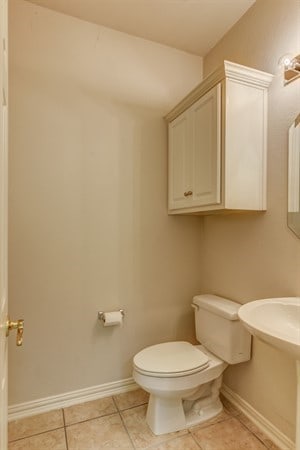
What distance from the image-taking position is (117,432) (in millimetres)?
1542

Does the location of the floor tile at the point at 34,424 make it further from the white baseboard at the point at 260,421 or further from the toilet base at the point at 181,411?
the white baseboard at the point at 260,421

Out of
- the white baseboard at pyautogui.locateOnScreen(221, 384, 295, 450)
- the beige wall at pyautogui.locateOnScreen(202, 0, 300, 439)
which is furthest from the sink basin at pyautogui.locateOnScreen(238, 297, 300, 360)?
the white baseboard at pyautogui.locateOnScreen(221, 384, 295, 450)

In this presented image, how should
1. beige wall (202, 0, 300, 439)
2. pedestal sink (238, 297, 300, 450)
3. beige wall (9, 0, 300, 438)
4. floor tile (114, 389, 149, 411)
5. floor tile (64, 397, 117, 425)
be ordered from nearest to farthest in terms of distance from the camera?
pedestal sink (238, 297, 300, 450) → beige wall (202, 0, 300, 439) → beige wall (9, 0, 300, 438) → floor tile (64, 397, 117, 425) → floor tile (114, 389, 149, 411)

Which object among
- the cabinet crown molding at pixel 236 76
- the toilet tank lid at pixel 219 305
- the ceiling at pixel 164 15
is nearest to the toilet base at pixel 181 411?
the toilet tank lid at pixel 219 305

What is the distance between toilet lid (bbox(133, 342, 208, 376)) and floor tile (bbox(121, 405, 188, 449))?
39 centimetres

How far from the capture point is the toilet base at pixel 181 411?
154 cm

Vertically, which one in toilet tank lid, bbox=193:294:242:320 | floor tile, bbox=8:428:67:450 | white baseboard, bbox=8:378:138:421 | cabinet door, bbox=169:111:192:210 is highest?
cabinet door, bbox=169:111:192:210

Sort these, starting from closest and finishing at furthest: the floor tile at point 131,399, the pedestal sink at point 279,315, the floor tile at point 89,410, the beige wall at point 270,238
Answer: the pedestal sink at point 279,315 → the beige wall at point 270,238 → the floor tile at point 89,410 → the floor tile at point 131,399

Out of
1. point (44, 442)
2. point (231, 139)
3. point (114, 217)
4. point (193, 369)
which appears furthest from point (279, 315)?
point (44, 442)

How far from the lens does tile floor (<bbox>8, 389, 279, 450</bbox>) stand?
145 cm

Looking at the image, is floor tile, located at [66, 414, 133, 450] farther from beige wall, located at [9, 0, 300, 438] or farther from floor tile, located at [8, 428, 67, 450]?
beige wall, located at [9, 0, 300, 438]

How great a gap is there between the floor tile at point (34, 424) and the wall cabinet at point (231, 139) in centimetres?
160

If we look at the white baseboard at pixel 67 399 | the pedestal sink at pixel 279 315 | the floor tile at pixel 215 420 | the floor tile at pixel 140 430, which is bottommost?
the floor tile at pixel 140 430

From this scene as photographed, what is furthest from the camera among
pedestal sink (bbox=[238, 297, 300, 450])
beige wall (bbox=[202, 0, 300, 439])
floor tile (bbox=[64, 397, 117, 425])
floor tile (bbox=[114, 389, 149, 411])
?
floor tile (bbox=[114, 389, 149, 411])
